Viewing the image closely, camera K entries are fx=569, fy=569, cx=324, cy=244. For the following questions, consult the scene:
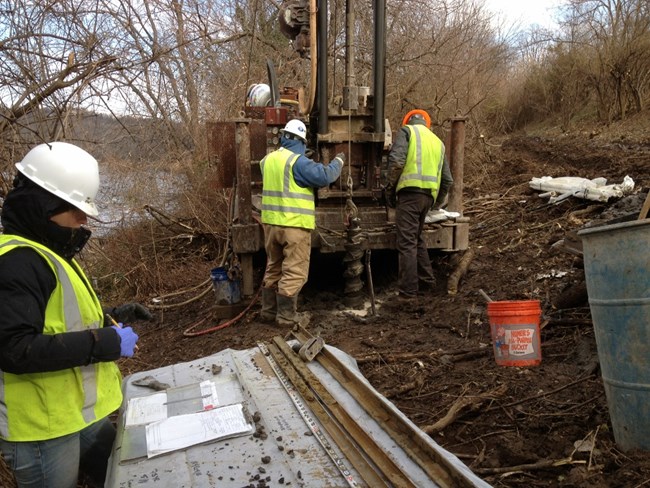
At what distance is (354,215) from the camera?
599 centimetres

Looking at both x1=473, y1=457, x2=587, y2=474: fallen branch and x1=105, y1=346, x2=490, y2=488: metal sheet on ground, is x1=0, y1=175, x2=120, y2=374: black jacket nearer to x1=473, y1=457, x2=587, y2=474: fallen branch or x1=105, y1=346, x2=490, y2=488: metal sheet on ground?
x1=105, y1=346, x2=490, y2=488: metal sheet on ground

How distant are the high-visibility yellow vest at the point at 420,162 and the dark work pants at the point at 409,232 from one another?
0.13 meters

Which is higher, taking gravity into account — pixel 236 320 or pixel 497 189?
pixel 497 189

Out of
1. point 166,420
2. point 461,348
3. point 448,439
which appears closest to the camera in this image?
point 166,420

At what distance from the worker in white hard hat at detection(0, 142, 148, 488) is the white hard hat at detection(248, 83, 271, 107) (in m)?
5.43

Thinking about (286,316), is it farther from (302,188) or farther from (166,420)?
(166,420)

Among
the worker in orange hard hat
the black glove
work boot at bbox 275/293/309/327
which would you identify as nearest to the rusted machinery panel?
work boot at bbox 275/293/309/327

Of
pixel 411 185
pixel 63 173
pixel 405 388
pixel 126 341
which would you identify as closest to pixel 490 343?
pixel 405 388

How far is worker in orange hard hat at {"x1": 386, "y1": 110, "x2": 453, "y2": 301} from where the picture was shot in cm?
612

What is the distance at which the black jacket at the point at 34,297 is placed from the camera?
2098 mm

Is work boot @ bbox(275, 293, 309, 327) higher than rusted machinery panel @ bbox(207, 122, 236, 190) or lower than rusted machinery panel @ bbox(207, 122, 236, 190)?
lower

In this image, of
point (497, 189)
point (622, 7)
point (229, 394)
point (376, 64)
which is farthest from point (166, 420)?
point (622, 7)

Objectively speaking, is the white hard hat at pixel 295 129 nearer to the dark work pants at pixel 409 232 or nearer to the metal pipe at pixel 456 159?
the dark work pants at pixel 409 232

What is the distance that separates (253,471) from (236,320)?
4.19 m
